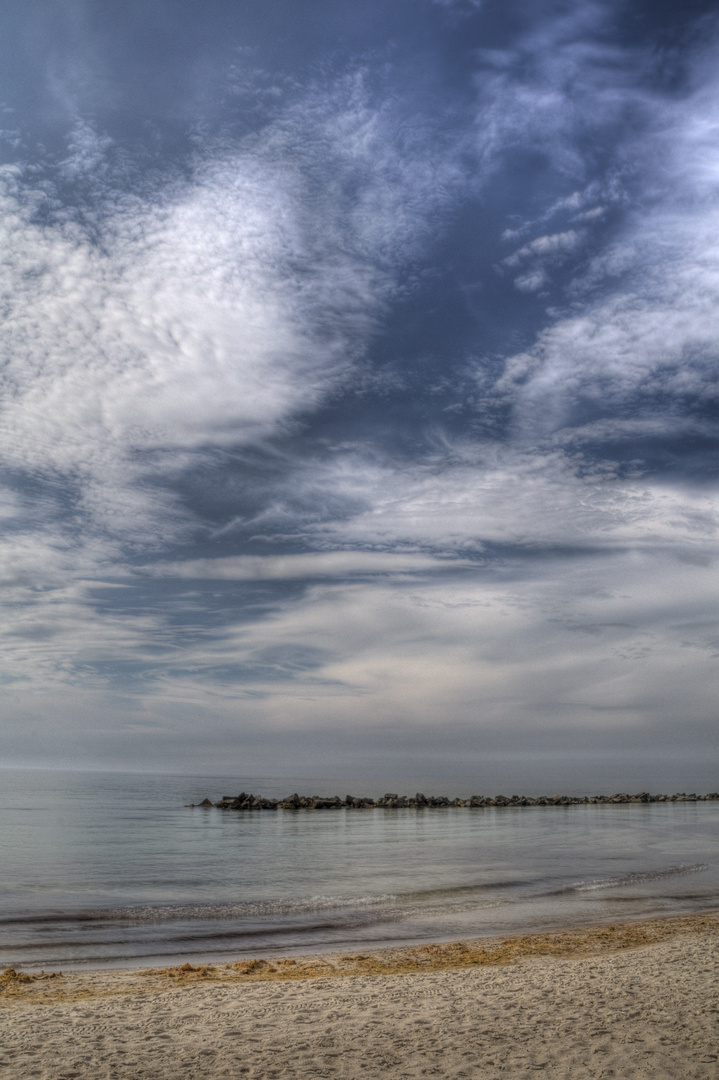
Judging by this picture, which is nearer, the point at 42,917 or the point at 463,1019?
the point at 463,1019

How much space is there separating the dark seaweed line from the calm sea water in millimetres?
19781

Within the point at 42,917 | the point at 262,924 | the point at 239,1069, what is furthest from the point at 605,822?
the point at 239,1069

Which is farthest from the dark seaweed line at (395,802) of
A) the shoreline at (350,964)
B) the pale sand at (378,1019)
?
the pale sand at (378,1019)

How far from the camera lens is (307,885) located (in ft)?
64.4

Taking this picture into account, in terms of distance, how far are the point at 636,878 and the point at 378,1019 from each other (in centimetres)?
1662

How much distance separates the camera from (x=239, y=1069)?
23.3ft

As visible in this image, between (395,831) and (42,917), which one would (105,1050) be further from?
(395,831)

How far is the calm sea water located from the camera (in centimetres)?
1415

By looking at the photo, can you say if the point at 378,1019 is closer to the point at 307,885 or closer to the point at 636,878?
the point at 307,885

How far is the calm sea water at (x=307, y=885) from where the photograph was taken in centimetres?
1415

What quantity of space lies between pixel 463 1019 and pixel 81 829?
31.4 m

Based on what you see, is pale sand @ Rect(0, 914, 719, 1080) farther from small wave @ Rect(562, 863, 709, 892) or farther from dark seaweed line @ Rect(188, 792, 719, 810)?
dark seaweed line @ Rect(188, 792, 719, 810)

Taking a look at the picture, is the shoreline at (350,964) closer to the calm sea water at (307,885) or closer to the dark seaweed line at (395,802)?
the calm sea water at (307,885)

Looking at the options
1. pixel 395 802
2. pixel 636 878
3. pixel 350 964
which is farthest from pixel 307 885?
pixel 395 802
